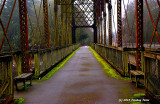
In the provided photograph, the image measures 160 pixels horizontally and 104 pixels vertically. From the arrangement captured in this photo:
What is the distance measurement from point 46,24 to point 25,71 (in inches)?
197

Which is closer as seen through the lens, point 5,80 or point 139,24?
point 5,80

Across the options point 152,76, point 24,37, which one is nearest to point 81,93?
point 152,76

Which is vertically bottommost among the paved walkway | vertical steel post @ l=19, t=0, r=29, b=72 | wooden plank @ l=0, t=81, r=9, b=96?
the paved walkway

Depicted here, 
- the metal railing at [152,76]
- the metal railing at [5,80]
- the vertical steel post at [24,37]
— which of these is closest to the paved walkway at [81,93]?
the metal railing at [5,80]

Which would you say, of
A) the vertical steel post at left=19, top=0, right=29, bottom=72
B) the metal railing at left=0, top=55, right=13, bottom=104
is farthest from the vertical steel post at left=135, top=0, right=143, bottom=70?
the metal railing at left=0, top=55, right=13, bottom=104

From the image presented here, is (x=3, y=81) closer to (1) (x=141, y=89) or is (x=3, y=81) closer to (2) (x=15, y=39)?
(1) (x=141, y=89)

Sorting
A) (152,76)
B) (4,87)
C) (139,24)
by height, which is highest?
(139,24)

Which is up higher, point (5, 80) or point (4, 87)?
point (5, 80)

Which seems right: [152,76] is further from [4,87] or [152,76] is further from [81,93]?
[4,87]

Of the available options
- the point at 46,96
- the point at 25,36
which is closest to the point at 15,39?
the point at 25,36

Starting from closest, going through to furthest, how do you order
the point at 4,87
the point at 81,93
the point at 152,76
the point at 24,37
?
the point at 4,87 → the point at 152,76 → the point at 81,93 → the point at 24,37

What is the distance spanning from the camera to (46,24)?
38.9 ft

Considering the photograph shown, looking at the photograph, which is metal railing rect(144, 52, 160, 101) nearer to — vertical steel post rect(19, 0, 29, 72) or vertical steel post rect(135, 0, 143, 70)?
vertical steel post rect(135, 0, 143, 70)

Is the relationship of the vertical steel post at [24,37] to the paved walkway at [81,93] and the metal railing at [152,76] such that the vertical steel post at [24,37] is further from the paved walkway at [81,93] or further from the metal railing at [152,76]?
the metal railing at [152,76]
